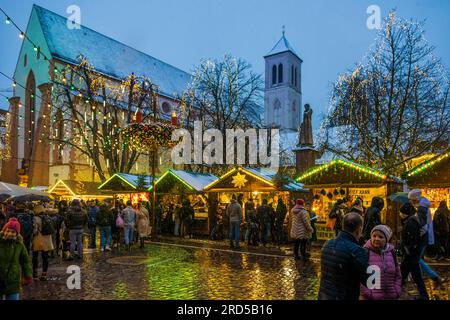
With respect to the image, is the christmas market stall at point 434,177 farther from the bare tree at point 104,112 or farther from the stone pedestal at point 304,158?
the bare tree at point 104,112

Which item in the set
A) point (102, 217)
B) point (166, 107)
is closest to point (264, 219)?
point (102, 217)

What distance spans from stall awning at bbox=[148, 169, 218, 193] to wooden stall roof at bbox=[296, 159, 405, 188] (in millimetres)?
5549

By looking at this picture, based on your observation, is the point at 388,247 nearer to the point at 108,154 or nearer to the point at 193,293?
the point at 193,293

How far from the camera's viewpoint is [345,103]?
2236 cm

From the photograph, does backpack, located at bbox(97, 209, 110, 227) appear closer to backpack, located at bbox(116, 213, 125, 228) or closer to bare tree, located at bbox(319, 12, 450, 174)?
backpack, located at bbox(116, 213, 125, 228)

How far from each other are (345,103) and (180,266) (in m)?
14.9

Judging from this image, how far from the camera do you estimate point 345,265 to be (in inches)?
145

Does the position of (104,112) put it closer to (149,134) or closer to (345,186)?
(149,134)

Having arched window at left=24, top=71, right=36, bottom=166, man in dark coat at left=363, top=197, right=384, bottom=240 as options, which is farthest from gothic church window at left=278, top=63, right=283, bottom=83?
man in dark coat at left=363, top=197, right=384, bottom=240

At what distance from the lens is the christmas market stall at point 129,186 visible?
875 inches

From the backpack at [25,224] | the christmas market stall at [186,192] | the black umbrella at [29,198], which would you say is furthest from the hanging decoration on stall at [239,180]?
the backpack at [25,224]

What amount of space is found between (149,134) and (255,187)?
16.6 ft

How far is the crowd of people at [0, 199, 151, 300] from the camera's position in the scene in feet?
16.7
